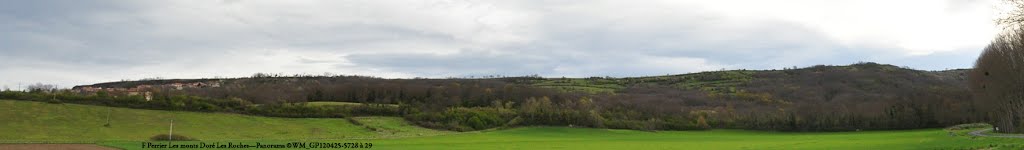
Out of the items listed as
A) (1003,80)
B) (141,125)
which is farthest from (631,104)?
(141,125)

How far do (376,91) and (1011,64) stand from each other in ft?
330

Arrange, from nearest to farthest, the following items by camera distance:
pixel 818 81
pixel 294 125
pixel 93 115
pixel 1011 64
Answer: pixel 1011 64
pixel 93 115
pixel 294 125
pixel 818 81

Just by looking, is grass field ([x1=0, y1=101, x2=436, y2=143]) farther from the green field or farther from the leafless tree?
the leafless tree

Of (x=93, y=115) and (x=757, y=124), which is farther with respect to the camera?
(x=757, y=124)

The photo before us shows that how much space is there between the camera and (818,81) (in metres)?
168

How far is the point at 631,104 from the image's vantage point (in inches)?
4995

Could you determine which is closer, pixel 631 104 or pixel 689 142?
pixel 689 142

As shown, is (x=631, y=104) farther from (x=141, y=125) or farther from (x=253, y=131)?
(x=141, y=125)

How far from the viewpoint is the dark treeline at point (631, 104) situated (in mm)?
95500

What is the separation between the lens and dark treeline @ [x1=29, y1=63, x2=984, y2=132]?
313 ft

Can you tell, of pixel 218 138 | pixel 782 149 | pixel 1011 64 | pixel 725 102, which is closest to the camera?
pixel 782 149

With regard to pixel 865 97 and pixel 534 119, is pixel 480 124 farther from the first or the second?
pixel 865 97

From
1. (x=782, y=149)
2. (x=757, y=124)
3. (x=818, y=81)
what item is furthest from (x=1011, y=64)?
(x=818, y=81)

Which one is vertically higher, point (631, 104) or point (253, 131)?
point (631, 104)
